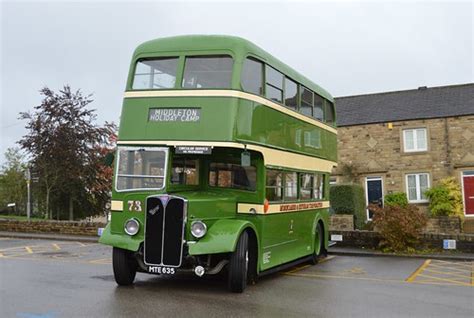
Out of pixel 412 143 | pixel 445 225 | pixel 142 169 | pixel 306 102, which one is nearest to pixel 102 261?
pixel 142 169

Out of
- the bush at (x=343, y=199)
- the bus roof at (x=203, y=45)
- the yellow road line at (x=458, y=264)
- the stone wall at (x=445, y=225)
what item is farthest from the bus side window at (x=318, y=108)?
the stone wall at (x=445, y=225)

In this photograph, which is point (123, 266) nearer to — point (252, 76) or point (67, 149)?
point (252, 76)

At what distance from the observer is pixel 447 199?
74.8ft

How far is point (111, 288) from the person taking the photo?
8867mm

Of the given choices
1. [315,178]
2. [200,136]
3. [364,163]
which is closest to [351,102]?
[364,163]

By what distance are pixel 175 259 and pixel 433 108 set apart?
2066 cm

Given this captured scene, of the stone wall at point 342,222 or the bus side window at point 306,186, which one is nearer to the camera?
the bus side window at point 306,186

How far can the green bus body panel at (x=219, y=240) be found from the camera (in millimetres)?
8227

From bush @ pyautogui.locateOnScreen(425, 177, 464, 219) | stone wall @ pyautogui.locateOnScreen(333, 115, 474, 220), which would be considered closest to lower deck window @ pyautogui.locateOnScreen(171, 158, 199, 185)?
bush @ pyautogui.locateOnScreen(425, 177, 464, 219)

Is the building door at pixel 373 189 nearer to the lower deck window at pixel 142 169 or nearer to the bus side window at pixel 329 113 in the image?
the bus side window at pixel 329 113

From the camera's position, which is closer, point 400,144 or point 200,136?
point 200,136

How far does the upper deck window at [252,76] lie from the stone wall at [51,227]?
12.8 metres

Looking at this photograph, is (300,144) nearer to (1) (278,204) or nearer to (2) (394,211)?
(1) (278,204)

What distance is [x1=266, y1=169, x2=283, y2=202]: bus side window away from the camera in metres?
9.91
